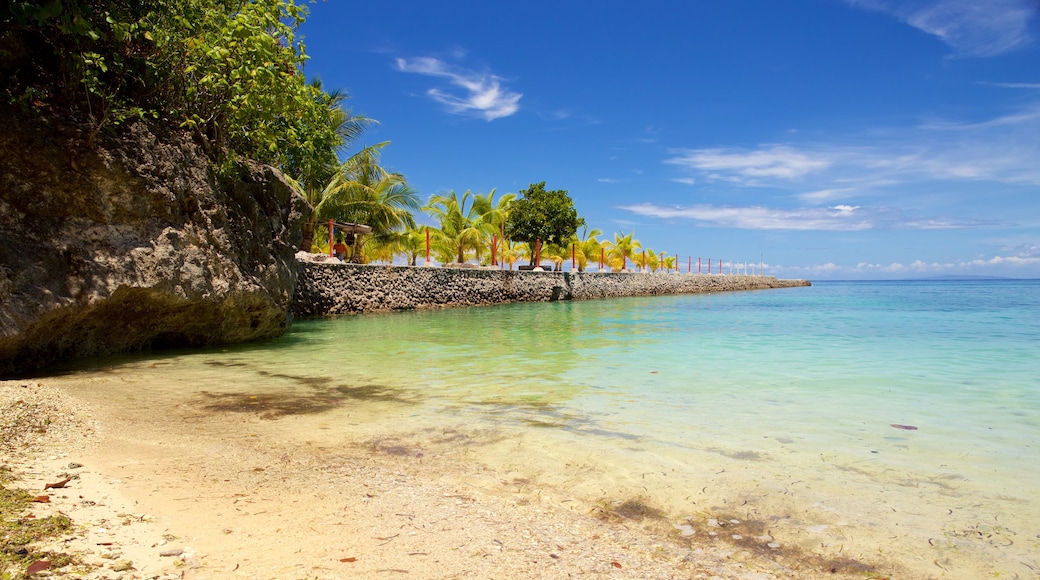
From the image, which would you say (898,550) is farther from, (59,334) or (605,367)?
(59,334)

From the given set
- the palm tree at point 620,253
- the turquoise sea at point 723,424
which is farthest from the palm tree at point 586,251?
the turquoise sea at point 723,424

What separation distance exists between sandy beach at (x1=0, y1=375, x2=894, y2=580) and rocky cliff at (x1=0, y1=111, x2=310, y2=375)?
3.00 metres

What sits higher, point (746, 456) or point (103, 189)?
point (103, 189)

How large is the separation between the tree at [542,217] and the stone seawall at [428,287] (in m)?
2.69

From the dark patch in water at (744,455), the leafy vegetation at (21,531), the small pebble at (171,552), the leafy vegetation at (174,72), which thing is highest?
the leafy vegetation at (174,72)

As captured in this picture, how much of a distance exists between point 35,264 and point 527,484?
5.84m

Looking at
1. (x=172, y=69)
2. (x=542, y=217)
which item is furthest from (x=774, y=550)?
(x=542, y=217)

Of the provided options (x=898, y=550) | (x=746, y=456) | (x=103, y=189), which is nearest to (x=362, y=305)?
(x=103, y=189)

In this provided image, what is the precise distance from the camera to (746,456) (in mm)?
3545

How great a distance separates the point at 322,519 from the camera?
94.8 inches

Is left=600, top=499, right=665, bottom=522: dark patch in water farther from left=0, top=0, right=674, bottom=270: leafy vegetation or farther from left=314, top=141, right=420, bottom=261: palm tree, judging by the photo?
left=314, top=141, right=420, bottom=261: palm tree

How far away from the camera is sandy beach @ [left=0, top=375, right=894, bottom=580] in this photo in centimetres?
201

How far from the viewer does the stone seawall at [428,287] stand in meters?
15.9

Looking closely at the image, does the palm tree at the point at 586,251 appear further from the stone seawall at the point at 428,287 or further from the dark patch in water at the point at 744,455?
the dark patch in water at the point at 744,455
